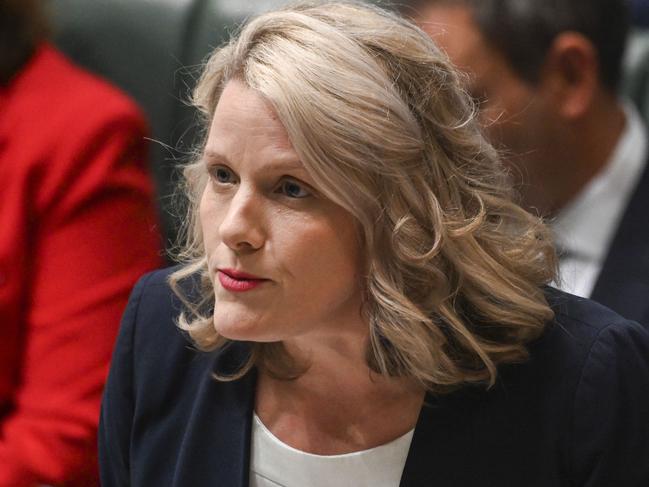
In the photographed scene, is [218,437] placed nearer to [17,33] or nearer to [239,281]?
[239,281]

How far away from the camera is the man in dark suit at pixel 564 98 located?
1.43 metres

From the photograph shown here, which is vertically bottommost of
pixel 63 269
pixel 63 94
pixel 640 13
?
pixel 63 269

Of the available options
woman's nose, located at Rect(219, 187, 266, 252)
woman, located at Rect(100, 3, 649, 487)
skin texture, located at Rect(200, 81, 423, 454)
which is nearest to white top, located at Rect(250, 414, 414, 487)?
woman, located at Rect(100, 3, 649, 487)

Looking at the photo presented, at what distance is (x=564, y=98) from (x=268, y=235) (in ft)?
2.48

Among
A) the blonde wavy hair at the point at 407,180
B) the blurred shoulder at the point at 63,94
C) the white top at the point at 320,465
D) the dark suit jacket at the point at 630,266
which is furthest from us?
the blurred shoulder at the point at 63,94

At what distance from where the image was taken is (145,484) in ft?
3.38

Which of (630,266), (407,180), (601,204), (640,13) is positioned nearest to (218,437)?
(407,180)

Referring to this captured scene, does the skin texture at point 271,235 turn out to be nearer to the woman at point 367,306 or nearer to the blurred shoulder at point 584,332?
the woman at point 367,306

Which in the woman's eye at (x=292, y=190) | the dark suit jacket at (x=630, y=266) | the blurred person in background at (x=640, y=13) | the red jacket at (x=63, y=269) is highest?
the blurred person in background at (x=640, y=13)

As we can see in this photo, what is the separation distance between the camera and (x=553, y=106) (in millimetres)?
1496

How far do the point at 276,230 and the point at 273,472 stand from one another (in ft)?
0.80

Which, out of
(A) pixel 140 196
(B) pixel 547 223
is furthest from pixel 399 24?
(A) pixel 140 196

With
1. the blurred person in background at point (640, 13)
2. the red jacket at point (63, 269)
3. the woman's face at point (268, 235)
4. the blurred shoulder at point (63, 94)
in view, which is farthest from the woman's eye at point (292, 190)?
the blurred person in background at point (640, 13)

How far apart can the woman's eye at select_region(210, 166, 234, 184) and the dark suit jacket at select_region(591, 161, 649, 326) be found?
1.72ft
